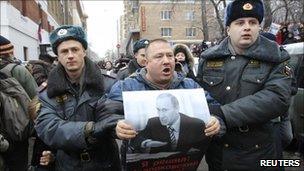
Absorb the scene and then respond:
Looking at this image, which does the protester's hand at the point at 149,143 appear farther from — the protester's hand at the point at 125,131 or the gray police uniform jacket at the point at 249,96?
the gray police uniform jacket at the point at 249,96

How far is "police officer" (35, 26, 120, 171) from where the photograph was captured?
9.73 ft

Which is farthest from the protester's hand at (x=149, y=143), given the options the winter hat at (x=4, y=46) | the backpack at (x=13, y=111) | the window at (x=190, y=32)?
the window at (x=190, y=32)

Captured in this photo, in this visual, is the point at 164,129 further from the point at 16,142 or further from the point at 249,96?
the point at 16,142

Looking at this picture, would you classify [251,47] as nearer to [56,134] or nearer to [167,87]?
[167,87]

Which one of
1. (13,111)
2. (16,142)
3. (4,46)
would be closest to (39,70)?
(4,46)

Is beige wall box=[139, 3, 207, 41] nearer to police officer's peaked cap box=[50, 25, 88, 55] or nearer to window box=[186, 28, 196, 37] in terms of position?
window box=[186, 28, 196, 37]

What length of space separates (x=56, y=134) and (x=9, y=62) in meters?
2.49

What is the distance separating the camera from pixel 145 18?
75.4m

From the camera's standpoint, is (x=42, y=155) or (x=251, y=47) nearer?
(x=251, y=47)

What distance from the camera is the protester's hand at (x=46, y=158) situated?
3.49m

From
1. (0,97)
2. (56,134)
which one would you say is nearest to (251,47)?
(56,134)

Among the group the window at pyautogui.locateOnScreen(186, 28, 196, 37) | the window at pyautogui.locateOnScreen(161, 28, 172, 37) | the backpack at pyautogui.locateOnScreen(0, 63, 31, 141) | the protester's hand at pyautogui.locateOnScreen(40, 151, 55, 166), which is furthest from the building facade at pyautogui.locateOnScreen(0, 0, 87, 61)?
the window at pyautogui.locateOnScreen(186, 28, 196, 37)

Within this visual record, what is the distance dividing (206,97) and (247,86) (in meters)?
0.31

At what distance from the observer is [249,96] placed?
3.06m
